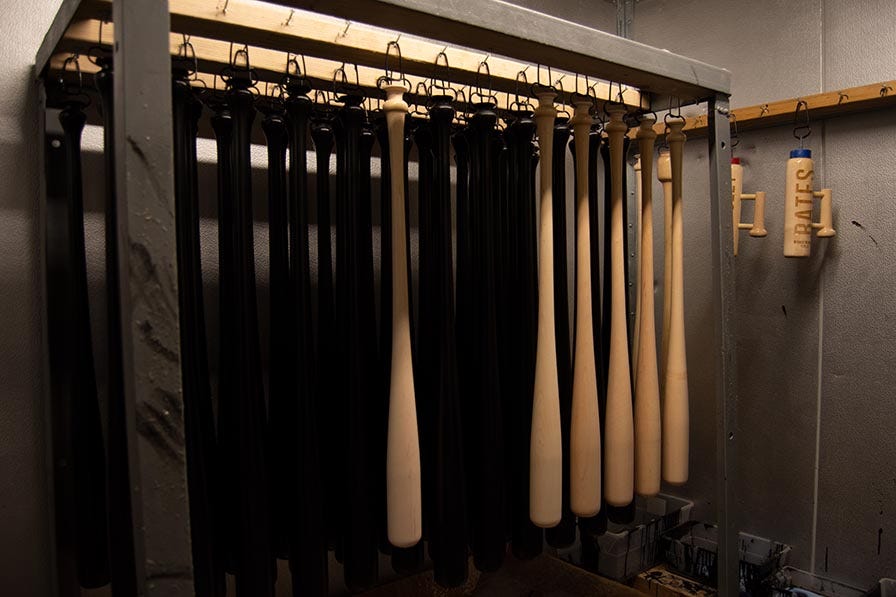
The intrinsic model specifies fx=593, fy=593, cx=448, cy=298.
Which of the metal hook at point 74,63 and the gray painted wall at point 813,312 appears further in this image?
the gray painted wall at point 813,312

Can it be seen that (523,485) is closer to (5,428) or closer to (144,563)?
(144,563)

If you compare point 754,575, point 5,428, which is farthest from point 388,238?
point 754,575

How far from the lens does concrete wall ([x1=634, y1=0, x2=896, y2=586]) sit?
56.0 inches

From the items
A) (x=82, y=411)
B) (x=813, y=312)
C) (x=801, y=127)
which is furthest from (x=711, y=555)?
(x=82, y=411)

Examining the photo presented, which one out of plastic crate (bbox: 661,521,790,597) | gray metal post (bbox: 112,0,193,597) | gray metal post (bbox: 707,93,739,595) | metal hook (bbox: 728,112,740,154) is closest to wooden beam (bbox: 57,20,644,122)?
gray metal post (bbox: 112,0,193,597)

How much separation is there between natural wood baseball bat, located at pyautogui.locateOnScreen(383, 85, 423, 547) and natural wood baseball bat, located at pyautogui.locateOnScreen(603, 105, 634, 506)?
0.32 metres

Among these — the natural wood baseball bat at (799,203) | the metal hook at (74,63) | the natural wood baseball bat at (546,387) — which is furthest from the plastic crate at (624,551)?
the metal hook at (74,63)

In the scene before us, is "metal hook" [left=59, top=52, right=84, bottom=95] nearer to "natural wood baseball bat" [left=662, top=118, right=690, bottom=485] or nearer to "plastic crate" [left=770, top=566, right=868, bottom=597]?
"natural wood baseball bat" [left=662, top=118, right=690, bottom=485]

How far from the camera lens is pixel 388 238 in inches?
32.1

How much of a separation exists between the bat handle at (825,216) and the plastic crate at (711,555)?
80 centimetres

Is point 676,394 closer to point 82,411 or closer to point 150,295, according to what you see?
point 150,295

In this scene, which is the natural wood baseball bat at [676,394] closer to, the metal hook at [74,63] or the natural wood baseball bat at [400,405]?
the natural wood baseball bat at [400,405]

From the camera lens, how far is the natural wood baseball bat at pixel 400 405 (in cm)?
73

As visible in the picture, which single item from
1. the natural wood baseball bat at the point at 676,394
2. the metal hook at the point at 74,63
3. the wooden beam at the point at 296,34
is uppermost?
the wooden beam at the point at 296,34
